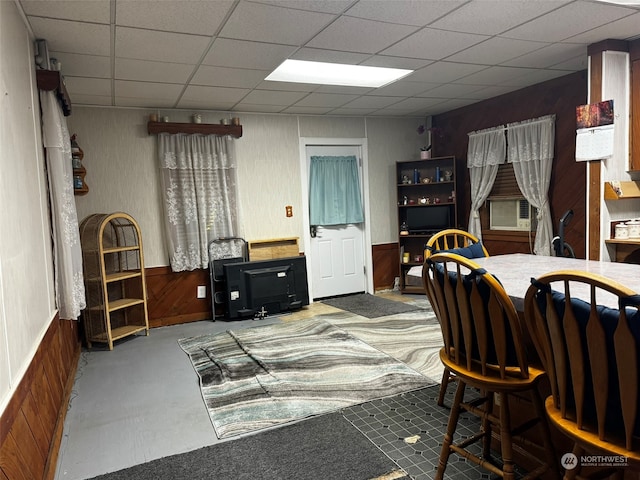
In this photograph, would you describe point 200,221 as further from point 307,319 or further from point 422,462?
point 422,462

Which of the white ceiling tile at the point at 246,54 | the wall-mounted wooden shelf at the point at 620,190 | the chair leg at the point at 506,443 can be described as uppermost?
the white ceiling tile at the point at 246,54

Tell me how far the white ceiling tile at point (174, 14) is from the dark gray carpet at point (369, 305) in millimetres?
3350

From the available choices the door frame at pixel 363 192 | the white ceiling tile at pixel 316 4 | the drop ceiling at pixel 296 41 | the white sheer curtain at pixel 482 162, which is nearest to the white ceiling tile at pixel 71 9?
the drop ceiling at pixel 296 41

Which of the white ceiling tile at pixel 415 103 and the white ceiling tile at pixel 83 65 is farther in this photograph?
the white ceiling tile at pixel 415 103

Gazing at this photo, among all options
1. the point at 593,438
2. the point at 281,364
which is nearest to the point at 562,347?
the point at 593,438

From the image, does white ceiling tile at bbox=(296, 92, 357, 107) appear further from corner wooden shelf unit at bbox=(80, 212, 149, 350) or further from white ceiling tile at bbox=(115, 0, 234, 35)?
corner wooden shelf unit at bbox=(80, 212, 149, 350)

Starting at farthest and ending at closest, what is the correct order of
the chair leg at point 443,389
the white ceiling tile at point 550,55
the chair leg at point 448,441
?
1. the white ceiling tile at point 550,55
2. the chair leg at point 443,389
3. the chair leg at point 448,441

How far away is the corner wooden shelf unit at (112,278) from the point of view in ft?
13.7

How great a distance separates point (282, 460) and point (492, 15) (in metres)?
2.86

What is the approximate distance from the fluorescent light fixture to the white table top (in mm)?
2263

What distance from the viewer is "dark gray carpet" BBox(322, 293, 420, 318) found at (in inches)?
197

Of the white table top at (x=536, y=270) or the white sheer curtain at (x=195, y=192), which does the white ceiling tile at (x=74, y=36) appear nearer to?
the white sheer curtain at (x=195, y=192)

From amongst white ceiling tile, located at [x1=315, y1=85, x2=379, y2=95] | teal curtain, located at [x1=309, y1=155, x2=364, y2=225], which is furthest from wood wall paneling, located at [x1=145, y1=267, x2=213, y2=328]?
white ceiling tile, located at [x1=315, y1=85, x2=379, y2=95]

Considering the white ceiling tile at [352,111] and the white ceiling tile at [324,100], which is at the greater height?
the white ceiling tile at [352,111]
